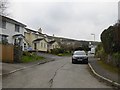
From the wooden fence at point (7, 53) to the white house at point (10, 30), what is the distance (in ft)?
45.1

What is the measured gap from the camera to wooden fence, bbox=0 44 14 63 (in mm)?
30312

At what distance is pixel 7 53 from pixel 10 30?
18757mm

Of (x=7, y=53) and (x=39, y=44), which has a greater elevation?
(x=39, y=44)

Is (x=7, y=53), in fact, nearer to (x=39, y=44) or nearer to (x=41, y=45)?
(x=39, y=44)

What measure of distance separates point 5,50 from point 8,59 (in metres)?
1.14

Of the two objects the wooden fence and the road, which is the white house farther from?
the road

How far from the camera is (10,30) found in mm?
48750

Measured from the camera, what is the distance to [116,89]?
12.5m

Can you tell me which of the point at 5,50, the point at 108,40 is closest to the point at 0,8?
the point at 5,50

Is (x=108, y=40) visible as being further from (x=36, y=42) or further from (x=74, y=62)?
(x=36, y=42)

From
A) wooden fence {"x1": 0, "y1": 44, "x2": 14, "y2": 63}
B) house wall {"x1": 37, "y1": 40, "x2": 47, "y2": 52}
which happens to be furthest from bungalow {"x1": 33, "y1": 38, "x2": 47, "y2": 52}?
wooden fence {"x1": 0, "y1": 44, "x2": 14, "y2": 63}

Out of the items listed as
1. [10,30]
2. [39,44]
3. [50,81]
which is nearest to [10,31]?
[10,30]

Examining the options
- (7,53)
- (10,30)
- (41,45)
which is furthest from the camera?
(41,45)

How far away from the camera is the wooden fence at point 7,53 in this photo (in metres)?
30.3
